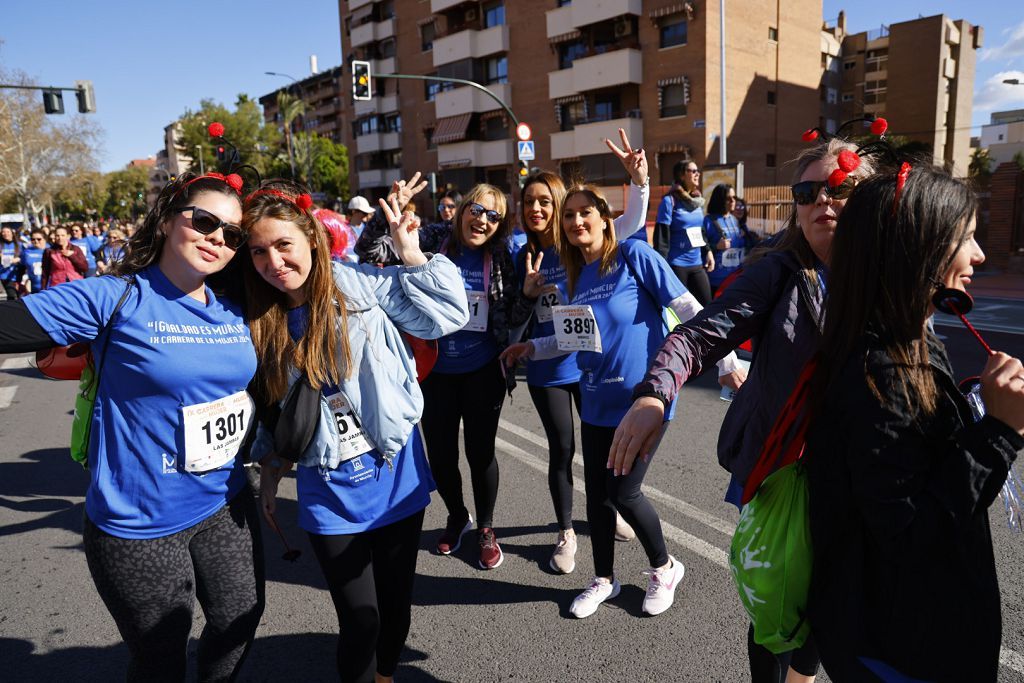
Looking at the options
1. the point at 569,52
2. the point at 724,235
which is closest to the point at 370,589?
the point at 724,235

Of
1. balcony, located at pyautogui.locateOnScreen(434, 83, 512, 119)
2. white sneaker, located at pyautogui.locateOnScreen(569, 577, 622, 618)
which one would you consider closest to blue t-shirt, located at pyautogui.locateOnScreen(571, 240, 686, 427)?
white sneaker, located at pyautogui.locateOnScreen(569, 577, 622, 618)

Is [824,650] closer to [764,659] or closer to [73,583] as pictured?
[764,659]

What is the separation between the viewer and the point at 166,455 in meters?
1.97

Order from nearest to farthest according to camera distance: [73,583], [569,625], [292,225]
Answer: [292,225], [569,625], [73,583]

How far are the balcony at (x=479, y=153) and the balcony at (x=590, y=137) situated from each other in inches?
137

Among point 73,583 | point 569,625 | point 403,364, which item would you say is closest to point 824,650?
point 403,364

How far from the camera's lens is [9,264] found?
15000 millimetres

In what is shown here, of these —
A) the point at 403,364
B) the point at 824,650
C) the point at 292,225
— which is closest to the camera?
the point at 824,650

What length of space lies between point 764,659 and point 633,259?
1748 millimetres

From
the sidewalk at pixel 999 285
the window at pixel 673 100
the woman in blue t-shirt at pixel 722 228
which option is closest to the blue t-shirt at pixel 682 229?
the woman in blue t-shirt at pixel 722 228

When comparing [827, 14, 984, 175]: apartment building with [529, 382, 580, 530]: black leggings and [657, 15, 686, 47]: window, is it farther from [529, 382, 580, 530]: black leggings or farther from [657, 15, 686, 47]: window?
[529, 382, 580, 530]: black leggings

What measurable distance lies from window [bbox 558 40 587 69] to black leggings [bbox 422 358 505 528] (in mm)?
30194

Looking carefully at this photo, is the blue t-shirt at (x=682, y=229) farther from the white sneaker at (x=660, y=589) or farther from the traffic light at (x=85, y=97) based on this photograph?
the traffic light at (x=85, y=97)

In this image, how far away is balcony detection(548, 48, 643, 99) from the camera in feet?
91.4
